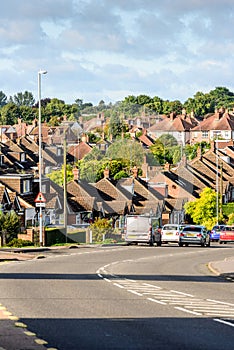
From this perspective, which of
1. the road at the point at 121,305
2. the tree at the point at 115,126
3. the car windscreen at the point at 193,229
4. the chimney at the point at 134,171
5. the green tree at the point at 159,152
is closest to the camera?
the road at the point at 121,305

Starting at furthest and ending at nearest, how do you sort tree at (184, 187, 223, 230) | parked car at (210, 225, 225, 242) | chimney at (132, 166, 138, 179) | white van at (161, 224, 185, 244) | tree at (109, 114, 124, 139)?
chimney at (132, 166, 138, 179) < tree at (184, 187, 223, 230) < tree at (109, 114, 124, 139) < parked car at (210, 225, 225, 242) < white van at (161, 224, 185, 244)

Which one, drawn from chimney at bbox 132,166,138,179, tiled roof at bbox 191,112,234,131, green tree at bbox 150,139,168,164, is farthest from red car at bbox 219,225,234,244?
tiled roof at bbox 191,112,234,131

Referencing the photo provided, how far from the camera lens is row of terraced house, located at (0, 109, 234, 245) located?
68.2 m

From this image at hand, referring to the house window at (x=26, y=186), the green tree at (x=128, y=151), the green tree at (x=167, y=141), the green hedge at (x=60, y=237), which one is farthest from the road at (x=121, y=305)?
the green tree at (x=167, y=141)

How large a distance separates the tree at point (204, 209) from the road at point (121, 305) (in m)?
48.9

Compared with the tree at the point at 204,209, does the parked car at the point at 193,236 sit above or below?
below

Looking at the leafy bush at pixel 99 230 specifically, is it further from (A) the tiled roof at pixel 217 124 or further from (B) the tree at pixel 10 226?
→ (A) the tiled roof at pixel 217 124

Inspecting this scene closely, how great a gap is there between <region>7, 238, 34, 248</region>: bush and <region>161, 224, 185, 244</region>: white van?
10444 mm

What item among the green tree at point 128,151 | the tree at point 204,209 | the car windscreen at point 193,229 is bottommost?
the car windscreen at point 193,229

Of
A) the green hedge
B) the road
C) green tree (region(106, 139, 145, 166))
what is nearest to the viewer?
the road

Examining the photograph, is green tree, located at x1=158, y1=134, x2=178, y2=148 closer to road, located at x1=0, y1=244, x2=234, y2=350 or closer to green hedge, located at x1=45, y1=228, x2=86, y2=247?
green hedge, located at x1=45, y1=228, x2=86, y2=247

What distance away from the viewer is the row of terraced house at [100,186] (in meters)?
68.2

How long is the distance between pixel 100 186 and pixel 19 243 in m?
30.8

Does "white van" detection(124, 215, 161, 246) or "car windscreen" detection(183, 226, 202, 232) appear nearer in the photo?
"white van" detection(124, 215, 161, 246)
